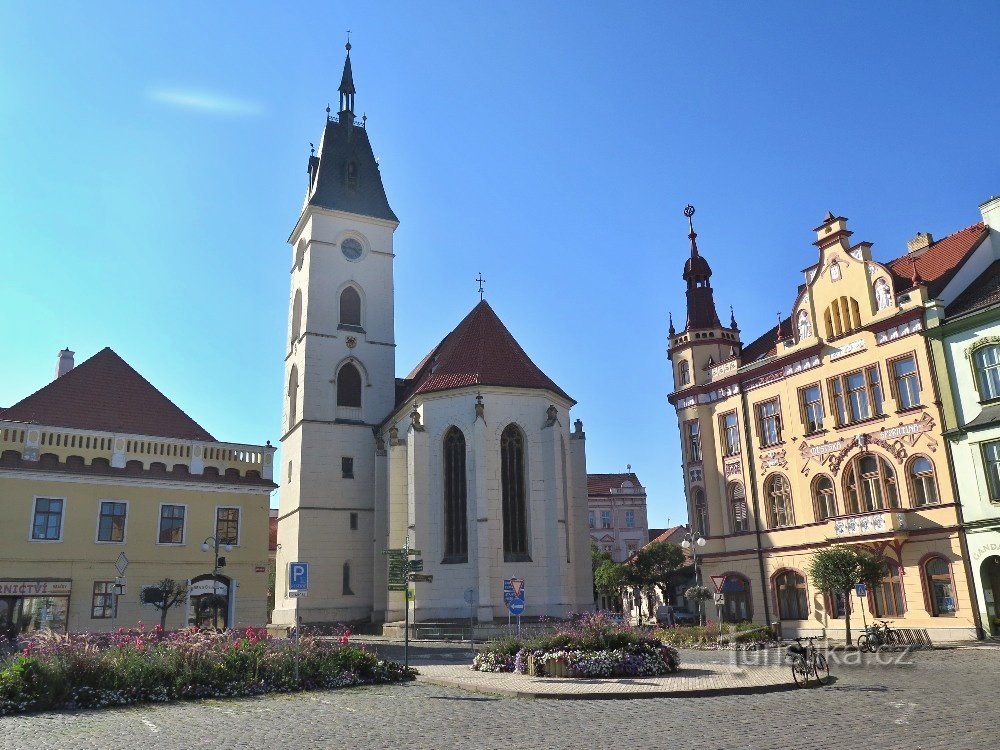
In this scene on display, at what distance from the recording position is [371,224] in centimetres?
4550

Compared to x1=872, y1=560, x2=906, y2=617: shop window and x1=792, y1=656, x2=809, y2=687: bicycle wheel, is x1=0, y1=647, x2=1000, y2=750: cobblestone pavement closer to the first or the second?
x1=792, y1=656, x2=809, y2=687: bicycle wheel

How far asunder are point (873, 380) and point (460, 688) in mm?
21404

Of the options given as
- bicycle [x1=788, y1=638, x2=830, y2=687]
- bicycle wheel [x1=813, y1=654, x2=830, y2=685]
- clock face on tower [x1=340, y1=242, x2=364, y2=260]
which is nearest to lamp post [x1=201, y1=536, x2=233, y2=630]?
bicycle [x1=788, y1=638, x2=830, y2=687]

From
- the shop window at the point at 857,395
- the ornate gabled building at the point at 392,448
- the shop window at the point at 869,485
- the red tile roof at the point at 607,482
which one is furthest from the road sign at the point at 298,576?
the red tile roof at the point at 607,482

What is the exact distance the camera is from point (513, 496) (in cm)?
3597

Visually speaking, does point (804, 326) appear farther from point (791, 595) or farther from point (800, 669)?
point (800, 669)

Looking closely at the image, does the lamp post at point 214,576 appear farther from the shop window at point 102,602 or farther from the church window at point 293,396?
the church window at point 293,396

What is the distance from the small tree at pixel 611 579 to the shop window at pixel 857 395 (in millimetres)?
32969

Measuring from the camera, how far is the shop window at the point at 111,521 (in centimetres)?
2730

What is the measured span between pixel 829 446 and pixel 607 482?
54.0 meters

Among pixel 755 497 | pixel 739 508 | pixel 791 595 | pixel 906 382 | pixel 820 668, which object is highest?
pixel 906 382

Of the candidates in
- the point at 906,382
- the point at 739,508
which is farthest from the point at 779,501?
the point at 906,382

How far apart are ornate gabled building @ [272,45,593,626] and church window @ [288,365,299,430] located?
0.16 metres

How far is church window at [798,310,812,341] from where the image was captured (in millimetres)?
34062
